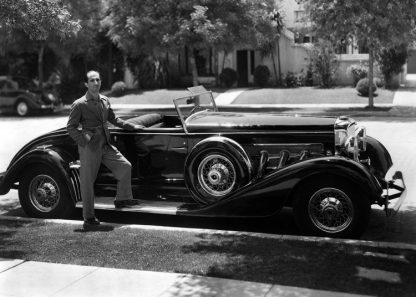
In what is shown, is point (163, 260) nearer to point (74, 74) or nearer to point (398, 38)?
point (398, 38)

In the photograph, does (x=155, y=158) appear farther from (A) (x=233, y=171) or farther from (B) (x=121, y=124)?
(A) (x=233, y=171)

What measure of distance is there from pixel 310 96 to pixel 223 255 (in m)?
23.3

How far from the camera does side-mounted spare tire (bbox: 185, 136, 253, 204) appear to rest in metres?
7.37

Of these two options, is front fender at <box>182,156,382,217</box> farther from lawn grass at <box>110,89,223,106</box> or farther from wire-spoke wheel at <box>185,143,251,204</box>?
lawn grass at <box>110,89,223,106</box>

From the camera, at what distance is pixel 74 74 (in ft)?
120

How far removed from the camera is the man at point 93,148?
759 centimetres

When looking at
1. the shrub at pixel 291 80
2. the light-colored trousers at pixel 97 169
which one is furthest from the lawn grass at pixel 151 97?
the light-colored trousers at pixel 97 169

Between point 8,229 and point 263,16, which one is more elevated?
point 263,16

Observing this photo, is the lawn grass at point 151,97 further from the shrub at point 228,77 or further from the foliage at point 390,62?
the foliage at point 390,62

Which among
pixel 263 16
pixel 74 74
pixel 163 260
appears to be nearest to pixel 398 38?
pixel 263 16

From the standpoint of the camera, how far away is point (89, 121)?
25.3ft

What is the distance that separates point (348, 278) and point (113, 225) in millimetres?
3242

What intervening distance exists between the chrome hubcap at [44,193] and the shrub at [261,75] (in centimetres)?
2655

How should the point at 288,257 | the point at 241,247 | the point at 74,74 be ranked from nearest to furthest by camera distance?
the point at 288,257 → the point at 241,247 → the point at 74,74
